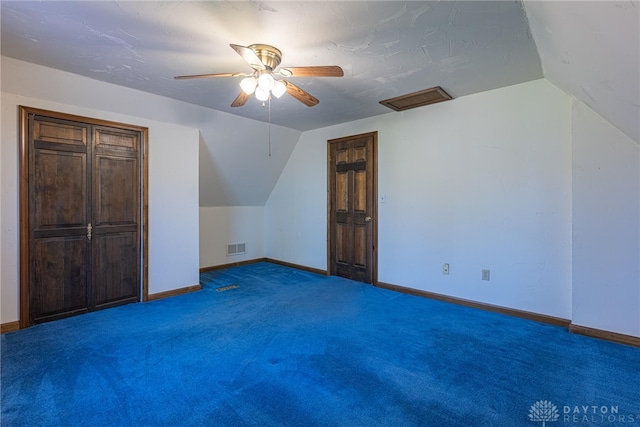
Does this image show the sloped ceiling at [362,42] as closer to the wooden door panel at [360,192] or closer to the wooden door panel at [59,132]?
the wooden door panel at [59,132]

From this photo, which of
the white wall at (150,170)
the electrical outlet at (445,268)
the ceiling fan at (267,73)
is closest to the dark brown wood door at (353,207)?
the electrical outlet at (445,268)

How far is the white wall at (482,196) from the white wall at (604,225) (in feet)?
0.48

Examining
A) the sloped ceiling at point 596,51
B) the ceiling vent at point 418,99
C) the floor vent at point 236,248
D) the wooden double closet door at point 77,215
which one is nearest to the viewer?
the sloped ceiling at point 596,51

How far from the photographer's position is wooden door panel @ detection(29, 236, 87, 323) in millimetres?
3010

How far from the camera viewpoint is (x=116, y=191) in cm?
353

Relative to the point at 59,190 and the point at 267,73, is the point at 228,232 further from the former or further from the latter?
the point at 267,73

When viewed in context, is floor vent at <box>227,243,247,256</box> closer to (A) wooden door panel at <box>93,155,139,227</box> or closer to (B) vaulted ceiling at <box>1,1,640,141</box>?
(A) wooden door panel at <box>93,155,139,227</box>

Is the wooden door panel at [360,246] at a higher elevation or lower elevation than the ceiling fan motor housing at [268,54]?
lower

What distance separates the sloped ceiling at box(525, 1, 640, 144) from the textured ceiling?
173 mm

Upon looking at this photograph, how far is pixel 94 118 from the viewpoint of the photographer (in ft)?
10.9

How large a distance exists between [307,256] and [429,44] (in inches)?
150

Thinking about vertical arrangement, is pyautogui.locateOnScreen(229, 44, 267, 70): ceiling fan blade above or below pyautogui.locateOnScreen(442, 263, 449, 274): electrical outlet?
above

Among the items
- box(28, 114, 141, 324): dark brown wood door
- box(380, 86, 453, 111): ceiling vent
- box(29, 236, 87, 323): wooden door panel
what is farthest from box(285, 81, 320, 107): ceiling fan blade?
box(29, 236, 87, 323): wooden door panel

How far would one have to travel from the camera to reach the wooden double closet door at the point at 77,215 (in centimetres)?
296
